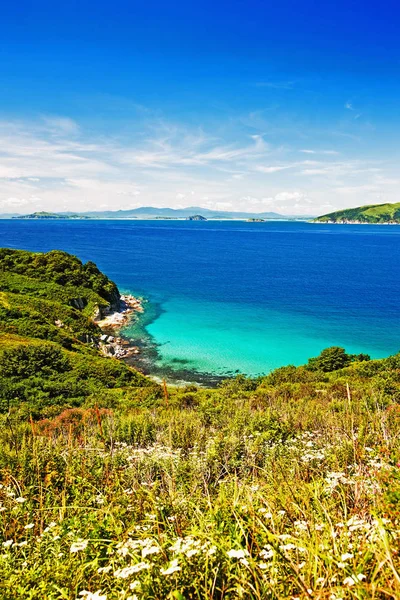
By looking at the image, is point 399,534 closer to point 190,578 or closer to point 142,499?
point 190,578

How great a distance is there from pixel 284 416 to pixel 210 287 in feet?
197

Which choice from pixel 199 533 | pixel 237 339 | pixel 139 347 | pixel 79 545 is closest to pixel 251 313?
pixel 237 339

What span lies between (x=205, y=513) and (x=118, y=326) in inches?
1701

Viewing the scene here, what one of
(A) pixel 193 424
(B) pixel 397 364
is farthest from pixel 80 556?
(B) pixel 397 364

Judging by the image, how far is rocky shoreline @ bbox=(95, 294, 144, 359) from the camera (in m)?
37.5

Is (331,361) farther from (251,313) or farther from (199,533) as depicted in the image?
(199,533)

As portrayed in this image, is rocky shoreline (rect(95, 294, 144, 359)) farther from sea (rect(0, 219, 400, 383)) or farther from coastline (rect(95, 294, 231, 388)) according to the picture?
sea (rect(0, 219, 400, 383))

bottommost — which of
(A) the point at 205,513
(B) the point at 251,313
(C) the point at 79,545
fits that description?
(B) the point at 251,313

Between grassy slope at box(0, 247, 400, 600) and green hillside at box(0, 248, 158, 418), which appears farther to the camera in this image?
green hillside at box(0, 248, 158, 418)

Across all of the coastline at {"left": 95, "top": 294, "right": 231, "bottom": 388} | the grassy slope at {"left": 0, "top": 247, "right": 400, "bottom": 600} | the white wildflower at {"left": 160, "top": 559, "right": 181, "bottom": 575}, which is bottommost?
the coastline at {"left": 95, "top": 294, "right": 231, "bottom": 388}

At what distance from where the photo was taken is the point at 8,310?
3556cm

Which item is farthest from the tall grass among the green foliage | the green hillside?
the green foliage

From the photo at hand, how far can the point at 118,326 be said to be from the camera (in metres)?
45.8

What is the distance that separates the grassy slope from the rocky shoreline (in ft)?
74.8
